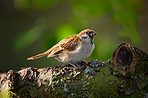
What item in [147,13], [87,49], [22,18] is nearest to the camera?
[87,49]

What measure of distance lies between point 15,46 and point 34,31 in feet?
0.70

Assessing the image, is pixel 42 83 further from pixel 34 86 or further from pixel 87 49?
pixel 87 49

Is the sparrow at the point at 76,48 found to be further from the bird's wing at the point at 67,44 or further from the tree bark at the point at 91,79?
the tree bark at the point at 91,79

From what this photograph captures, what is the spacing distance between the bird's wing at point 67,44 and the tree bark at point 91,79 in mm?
222

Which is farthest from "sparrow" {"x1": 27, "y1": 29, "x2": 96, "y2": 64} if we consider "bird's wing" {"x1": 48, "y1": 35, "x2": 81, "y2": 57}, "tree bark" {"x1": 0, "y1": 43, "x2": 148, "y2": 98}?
"tree bark" {"x1": 0, "y1": 43, "x2": 148, "y2": 98}

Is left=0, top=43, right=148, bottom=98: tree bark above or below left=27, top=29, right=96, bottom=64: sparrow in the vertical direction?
below

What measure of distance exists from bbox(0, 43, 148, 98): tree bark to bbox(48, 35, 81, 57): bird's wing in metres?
0.22

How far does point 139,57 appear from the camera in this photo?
1.22 m

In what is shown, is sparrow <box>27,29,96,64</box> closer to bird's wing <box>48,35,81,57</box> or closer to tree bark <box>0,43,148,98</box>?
bird's wing <box>48,35,81,57</box>

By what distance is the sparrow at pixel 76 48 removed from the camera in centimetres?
158

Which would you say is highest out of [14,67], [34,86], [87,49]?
[14,67]

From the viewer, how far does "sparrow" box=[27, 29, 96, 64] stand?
1.58m

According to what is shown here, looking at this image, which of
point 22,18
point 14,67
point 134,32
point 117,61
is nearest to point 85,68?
point 117,61

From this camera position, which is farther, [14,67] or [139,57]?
[14,67]
